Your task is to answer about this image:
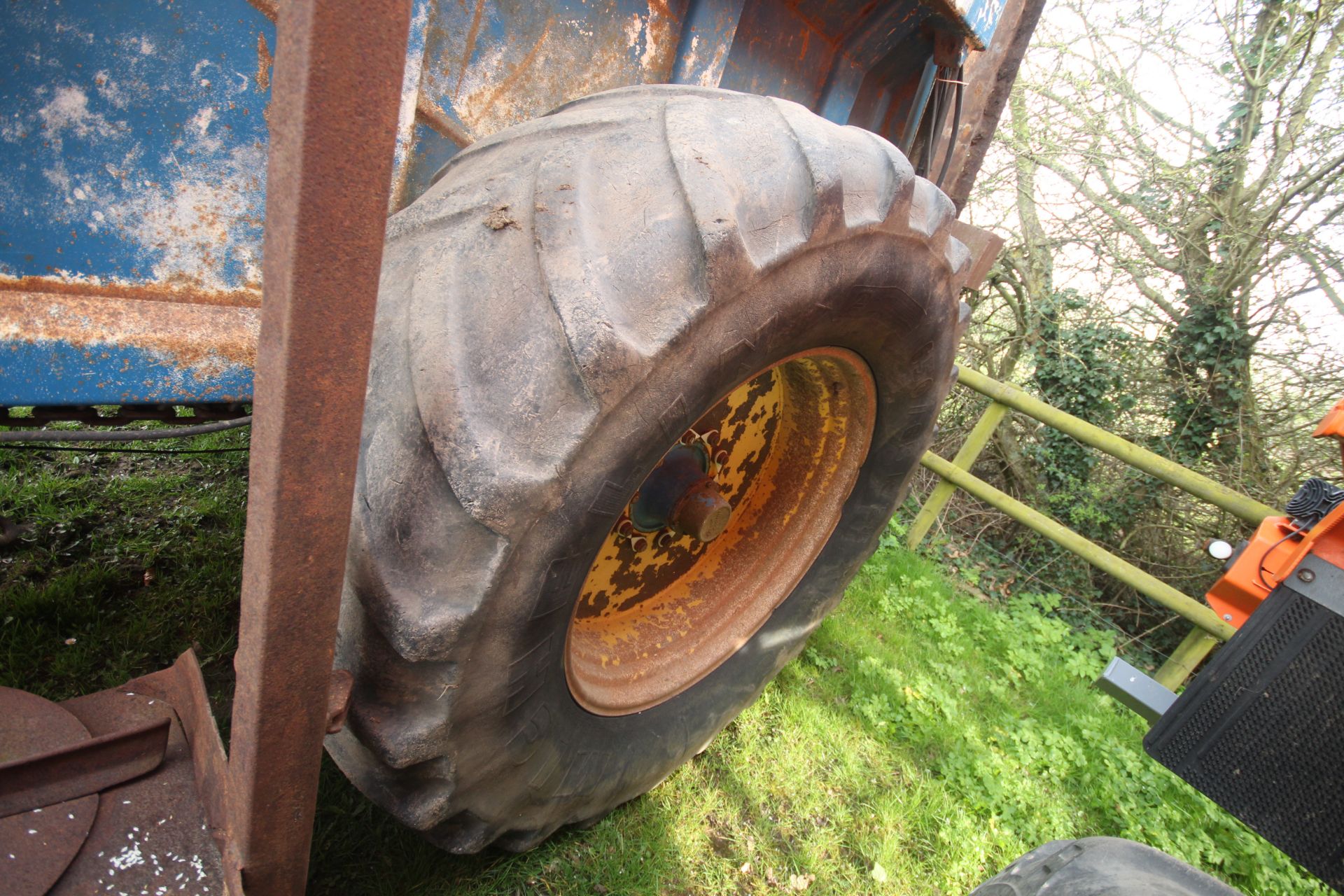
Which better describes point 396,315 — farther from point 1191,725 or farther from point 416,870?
point 1191,725

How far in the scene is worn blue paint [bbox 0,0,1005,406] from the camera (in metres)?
0.84

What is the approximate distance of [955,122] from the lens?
7.30 feet

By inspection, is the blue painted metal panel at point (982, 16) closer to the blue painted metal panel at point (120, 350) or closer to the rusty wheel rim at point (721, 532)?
the rusty wheel rim at point (721, 532)

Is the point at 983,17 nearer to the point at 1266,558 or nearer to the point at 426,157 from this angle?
the point at 426,157

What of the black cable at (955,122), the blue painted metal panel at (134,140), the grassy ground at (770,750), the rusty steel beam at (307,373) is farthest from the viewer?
the black cable at (955,122)

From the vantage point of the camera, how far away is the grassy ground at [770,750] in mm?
1631

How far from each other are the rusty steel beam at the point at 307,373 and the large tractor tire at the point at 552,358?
0.13 m

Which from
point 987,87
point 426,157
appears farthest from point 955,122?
point 426,157

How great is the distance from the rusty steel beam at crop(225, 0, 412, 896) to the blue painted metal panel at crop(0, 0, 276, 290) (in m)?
0.33

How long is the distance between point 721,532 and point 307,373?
1.04m

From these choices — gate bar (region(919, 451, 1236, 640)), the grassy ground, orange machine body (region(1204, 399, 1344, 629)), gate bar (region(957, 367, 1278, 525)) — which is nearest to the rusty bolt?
the grassy ground

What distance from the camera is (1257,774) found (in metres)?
1.73

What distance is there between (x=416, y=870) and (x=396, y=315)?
1103mm

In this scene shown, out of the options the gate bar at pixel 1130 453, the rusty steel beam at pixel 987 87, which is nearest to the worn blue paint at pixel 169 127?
the rusty steel beam at pixel 987 87
